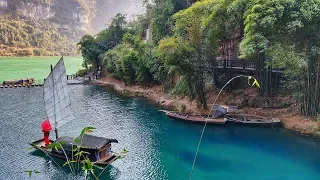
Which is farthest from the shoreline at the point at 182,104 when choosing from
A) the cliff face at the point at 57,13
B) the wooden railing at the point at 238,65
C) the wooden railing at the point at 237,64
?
the cliff face at the point at 57,13

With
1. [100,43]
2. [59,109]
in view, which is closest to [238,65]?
[59,109]

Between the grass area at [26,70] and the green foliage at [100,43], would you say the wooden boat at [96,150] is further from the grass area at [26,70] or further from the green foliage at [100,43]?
the grass area at [26,70]

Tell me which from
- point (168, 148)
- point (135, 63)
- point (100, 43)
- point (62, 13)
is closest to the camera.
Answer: point (168, 148)

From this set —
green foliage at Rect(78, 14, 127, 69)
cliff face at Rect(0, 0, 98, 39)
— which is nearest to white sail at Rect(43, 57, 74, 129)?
green foliage at Rect(78, 14, 127, 69)

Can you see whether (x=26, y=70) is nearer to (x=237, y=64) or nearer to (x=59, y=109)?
(x=237, y=64)

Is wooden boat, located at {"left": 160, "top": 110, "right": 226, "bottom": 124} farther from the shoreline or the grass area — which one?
the grass area

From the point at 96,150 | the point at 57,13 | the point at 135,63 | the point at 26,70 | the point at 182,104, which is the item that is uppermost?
the point at 57,13
